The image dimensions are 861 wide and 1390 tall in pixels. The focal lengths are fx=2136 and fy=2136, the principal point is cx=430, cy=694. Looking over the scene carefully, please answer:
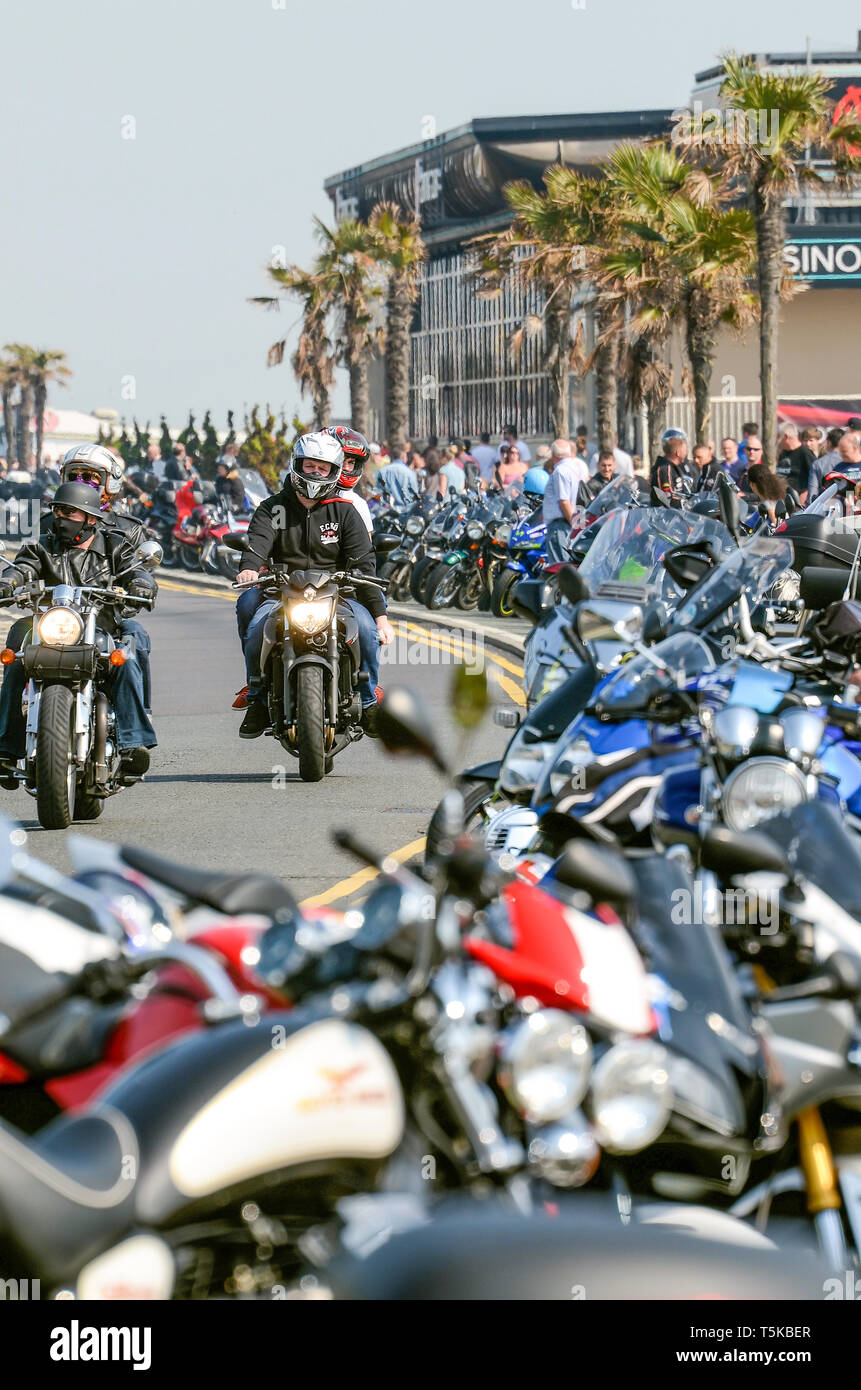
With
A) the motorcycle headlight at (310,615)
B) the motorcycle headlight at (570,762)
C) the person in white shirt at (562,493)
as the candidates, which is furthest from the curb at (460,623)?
the motorcycle headlight at (570,762)

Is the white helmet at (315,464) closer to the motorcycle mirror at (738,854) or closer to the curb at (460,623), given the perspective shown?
the curb at (460,623)

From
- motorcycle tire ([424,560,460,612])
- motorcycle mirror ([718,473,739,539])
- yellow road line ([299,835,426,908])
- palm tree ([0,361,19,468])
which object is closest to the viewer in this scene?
motorcycle mirror ([718,473,739,539])

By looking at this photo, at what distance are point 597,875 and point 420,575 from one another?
22.8 meters

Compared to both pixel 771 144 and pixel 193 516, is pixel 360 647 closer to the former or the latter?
pixel 771 144

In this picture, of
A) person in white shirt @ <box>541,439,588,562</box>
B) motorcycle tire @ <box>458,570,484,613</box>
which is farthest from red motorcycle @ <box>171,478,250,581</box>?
person in white shirt @ <box>541,439,588,562</box>

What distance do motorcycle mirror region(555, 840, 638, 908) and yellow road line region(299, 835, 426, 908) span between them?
462 centimetres

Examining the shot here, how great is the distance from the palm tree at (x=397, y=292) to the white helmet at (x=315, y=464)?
39.5 m

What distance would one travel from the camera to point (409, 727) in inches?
124

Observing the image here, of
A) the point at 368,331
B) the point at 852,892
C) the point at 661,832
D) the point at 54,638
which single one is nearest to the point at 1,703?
the point at 54,638

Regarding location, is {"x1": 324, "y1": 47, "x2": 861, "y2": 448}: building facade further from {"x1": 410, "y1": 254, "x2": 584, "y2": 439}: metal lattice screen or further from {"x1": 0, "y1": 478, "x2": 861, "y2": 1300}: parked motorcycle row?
{"x1": 0, "y1": 478, "x2": 861, "y2": 1300}: parked motorcycle row

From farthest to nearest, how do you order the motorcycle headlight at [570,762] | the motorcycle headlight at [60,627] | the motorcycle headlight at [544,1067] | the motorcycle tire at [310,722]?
the motorcycle tire at [310,722], the motorcycle headlight at [60,627], the motorcycle headlight at [570,762], the motorcycle headlight at [544,1067]

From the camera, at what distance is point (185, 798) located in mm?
11258

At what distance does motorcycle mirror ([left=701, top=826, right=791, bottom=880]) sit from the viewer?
343 centimetres

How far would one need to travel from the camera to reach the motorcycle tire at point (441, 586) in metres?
25.0
